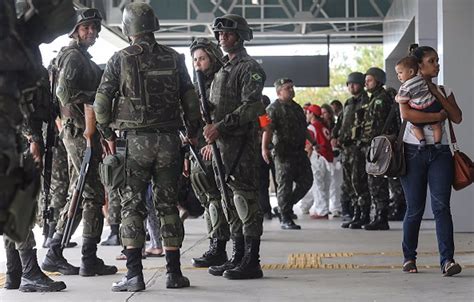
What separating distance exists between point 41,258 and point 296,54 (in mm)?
13834

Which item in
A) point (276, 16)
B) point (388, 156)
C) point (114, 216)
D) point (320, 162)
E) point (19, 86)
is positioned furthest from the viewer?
point (276, 16)

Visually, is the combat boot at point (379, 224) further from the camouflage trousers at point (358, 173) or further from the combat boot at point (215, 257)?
the combat boot at point (215, 257)

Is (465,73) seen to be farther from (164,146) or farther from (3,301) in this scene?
(3,301)

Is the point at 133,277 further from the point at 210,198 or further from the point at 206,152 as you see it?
the point at 210,198

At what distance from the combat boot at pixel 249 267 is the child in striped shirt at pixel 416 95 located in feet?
4.94

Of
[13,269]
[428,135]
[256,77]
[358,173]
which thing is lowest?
[13,269]

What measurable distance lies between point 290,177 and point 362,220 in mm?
1116

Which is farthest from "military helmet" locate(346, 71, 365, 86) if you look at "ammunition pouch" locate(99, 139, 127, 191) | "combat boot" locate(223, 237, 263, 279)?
"ammunition pouch" locate(99, 139, 127, 191)

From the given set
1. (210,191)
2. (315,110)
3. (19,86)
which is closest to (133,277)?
(210,191)

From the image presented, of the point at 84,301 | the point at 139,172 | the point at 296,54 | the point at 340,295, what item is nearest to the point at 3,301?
A: the point at 84,301

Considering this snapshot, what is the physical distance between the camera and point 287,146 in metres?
12.8

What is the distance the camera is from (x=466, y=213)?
11.5 m

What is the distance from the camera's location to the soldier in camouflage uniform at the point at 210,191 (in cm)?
817

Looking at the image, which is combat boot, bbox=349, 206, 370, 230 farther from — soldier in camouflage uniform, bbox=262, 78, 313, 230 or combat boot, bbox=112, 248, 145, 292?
combat boot, bbox=112, 248, 145, 292
